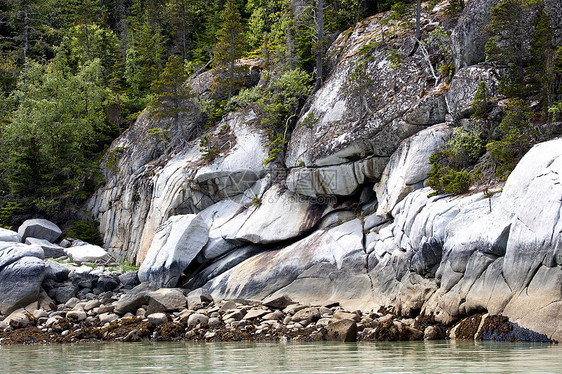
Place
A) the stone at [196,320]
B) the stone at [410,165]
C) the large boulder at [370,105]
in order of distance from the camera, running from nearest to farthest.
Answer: the stone at [196,320]
the stone at [410,165]
the large boulder at [370,105]

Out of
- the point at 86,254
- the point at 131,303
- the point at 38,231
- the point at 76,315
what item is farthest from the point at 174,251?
the point at 38,231

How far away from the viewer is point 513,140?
13.5 m

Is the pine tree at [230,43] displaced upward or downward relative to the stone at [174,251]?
upward

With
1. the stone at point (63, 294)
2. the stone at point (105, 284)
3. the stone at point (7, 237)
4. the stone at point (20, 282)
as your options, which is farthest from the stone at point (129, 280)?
the stone at point (7, 237)

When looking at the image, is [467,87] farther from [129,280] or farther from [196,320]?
[129,280]

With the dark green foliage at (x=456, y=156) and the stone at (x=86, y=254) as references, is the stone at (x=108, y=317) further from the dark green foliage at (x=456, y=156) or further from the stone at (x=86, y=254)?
the dark green foliage at (x=456, y=156)

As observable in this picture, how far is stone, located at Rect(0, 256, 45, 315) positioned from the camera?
65.2 ft

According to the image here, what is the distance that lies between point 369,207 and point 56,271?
47.9 feet

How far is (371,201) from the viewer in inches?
786

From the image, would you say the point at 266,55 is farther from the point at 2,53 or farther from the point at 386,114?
the point at 2,53

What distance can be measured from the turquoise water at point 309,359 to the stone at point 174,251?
29.0 ft

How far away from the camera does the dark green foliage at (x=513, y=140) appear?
13.5 metres

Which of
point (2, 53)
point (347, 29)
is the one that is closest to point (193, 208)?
point (347, 29)

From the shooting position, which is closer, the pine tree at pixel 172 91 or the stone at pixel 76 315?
the stone at pixel 76 315
